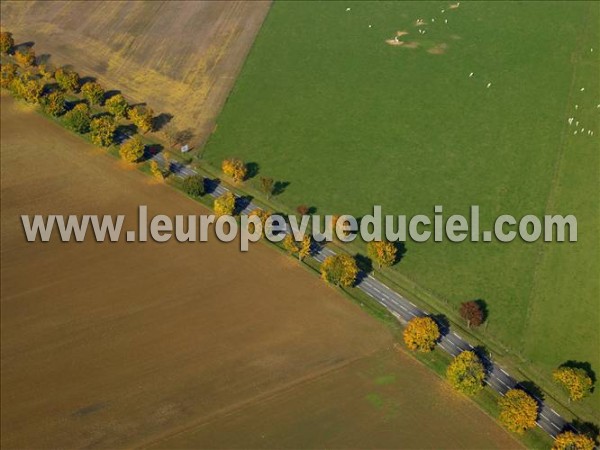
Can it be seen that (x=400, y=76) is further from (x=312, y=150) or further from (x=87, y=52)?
(x=87, y=52)

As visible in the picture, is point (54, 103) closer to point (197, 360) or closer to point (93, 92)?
point (93, 92)

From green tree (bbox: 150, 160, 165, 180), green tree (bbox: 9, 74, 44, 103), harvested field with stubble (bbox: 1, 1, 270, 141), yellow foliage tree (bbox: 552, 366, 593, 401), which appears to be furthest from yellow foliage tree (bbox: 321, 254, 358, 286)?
green tree (bbox: 9, 74, 44, 103)

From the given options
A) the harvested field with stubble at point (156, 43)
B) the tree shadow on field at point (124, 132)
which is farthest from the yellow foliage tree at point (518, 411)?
the tree shadow on field at point (124, 132)

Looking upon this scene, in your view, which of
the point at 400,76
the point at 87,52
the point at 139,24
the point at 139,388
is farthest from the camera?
the point at 139,24

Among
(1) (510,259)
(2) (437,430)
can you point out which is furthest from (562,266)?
(2) (437,430)

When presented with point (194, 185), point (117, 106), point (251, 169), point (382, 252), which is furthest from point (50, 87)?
point (382, 252)

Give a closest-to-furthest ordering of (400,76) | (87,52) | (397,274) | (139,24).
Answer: (397,274), (400,76), (87,52), (139,24)

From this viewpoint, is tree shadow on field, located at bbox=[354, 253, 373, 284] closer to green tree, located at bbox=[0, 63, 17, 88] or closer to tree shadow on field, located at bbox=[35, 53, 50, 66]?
green tree, located at bbox=[0, 63, 17, 88]
